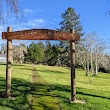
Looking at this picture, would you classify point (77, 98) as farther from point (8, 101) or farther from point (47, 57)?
point (47, 57)

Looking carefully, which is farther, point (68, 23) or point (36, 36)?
point (68, 23)

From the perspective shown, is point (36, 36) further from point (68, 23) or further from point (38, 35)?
point (68, 23)

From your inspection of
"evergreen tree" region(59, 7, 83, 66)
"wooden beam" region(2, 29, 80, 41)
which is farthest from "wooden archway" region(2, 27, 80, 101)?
"evergreen tree" region(59, 7, 83, 66)

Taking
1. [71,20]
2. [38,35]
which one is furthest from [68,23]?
[38,35]

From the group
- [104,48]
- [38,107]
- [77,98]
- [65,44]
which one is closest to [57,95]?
[77,98]

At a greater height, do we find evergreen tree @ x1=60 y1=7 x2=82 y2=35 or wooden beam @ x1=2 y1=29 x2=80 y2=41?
evergreen tree @ x1=60 y1=7 x2=82 y2=35

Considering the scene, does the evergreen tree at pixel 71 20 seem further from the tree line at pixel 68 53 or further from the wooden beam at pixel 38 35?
the wooden beam at pixel 38 35

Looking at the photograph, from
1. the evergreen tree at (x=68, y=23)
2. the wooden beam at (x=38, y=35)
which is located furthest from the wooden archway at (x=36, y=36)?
the evergreen tree at (x=68, y=23)

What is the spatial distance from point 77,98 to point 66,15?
Answer: 58.4 metres

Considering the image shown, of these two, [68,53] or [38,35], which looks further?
[68,53]

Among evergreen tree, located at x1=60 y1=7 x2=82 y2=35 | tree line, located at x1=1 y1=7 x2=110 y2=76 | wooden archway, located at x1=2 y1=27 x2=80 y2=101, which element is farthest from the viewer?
evergreen tree, located at x1=60 y1=7 x2=82 y2=35

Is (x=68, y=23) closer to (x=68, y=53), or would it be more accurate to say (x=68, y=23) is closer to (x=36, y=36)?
(x=68, y=53)

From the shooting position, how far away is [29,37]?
36.9 ft

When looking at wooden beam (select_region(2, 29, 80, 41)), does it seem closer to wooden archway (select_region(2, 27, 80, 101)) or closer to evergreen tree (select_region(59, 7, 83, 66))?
wooden archway (select_region(2, 27, 80, 101))
